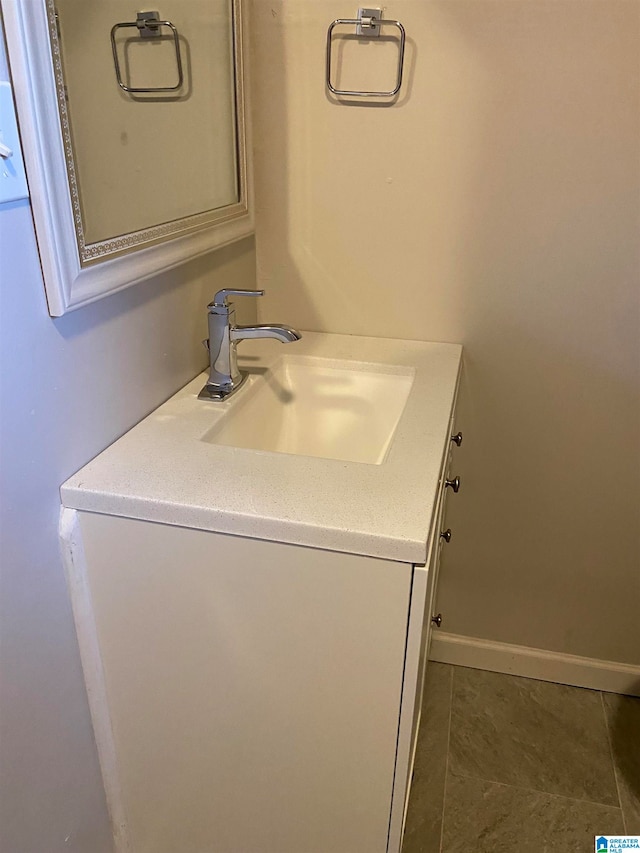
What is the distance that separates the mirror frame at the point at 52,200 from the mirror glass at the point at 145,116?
0.01m

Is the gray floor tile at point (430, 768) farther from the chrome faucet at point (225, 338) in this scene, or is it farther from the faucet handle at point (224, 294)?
the faucet handle at point (224, 294)

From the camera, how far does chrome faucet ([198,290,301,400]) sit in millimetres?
1105

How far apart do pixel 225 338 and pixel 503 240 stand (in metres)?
0.64

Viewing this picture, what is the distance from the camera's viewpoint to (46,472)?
32.8 inches

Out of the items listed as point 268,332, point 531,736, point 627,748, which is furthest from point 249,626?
point 627,748

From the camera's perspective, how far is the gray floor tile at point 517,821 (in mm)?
1337

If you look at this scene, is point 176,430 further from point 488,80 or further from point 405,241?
point 488,80

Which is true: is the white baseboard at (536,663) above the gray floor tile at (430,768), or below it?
above

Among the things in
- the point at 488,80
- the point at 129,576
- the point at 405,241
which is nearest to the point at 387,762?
the point at 129,576

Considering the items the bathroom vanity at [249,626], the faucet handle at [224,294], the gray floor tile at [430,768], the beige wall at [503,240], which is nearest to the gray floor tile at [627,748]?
the beige wall at [503,240]

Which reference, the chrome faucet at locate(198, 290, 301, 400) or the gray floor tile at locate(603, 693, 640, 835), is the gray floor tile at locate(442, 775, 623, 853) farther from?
the chrome faucet at locate(198, 290, 301, 400)

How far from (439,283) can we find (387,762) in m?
0.95

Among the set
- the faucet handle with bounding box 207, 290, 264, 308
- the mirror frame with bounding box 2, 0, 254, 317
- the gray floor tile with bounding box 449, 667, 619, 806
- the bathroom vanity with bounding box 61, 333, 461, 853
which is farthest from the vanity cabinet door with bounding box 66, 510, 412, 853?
the gray floor tile with bounding box 449, 667, 619, 806

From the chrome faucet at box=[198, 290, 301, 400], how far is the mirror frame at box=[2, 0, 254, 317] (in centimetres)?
13
